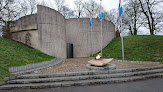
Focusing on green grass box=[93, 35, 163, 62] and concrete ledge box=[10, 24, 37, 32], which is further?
concrete ledge box=[10, 24, 37, 32]

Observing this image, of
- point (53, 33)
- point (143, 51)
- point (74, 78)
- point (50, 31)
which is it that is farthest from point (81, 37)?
point (74, 78)

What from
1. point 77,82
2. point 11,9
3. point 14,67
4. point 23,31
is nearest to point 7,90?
point 14,67

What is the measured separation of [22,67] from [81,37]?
489 inches

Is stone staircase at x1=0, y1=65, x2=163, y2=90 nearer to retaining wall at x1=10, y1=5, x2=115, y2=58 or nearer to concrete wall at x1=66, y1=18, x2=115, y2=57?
retaining wall at x1=10, y1=5, x2=115, y2=58

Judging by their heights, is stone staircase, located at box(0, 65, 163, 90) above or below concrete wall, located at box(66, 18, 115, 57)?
below

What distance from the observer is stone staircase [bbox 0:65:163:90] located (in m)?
4.98

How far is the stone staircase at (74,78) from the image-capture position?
16.3 ft

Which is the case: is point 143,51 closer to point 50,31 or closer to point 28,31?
point 50,31

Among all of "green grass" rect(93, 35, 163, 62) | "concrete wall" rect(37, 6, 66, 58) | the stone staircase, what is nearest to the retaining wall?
"concrete wall" rect(37, 6, 66, 58)

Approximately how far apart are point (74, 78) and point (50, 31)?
10096 millimetres

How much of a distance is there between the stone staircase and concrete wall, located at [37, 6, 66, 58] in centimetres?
822

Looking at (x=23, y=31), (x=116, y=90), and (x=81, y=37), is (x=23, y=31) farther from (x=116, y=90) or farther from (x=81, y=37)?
(x=116, y=90)

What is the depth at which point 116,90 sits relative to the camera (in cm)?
428

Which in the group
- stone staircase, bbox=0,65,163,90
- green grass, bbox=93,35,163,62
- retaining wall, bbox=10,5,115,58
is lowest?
stone staircase, bbox=0,65,163,90
